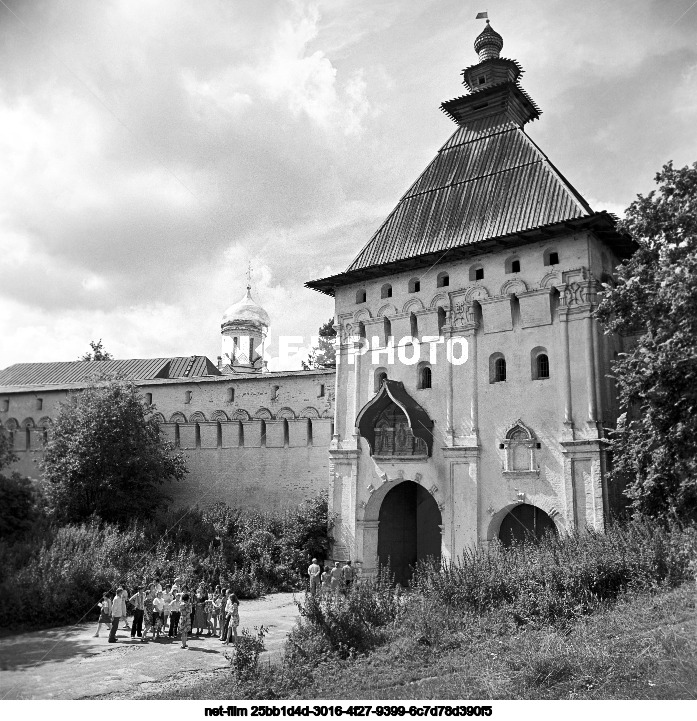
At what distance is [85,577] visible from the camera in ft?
52.6

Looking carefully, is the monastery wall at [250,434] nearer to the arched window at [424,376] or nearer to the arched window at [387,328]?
the arched window at [387,328]

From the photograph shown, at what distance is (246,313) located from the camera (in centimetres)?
3588

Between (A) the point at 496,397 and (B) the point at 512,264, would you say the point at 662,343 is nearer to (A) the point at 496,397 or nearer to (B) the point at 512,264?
(A) the point at 496,397

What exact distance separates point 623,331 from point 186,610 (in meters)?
10.1

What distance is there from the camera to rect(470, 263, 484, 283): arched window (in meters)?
18.4

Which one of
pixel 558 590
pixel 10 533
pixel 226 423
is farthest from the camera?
pixel 226 423

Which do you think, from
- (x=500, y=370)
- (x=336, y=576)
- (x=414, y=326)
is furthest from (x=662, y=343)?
(x=336, y=576)

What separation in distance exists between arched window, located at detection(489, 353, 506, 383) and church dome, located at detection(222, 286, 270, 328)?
20209mm

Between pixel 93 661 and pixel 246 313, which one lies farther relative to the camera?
pixel 246 313

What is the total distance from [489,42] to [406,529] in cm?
1590

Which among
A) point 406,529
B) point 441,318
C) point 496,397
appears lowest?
point 406,529

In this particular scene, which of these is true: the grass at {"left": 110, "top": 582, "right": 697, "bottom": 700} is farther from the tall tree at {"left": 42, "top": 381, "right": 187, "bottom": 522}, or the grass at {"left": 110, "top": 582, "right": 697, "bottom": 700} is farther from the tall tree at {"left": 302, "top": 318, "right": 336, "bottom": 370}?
the tall tree at {"left": 302, "top": 318, "right": 336, "bottom": 370}
